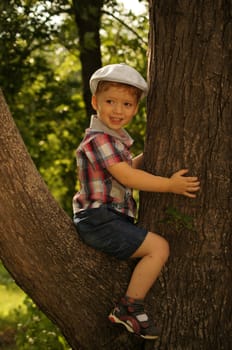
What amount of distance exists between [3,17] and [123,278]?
402 cm

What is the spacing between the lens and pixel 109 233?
3.83 m

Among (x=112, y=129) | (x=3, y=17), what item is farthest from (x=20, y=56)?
(x=112, y=129)

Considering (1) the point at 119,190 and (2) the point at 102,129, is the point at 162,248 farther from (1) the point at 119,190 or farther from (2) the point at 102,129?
(2) the point at 102,129

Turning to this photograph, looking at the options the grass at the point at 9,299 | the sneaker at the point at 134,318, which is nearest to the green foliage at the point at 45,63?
the grass at the point at 9,299

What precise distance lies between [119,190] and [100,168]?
16 centimetres

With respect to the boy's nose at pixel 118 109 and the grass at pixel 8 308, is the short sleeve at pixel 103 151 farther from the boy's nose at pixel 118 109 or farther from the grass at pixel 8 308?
the grass at pixel 8 308

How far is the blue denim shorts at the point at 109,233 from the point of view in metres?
3.81

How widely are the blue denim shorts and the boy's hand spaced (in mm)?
282

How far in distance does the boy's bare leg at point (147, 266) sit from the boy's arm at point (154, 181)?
A: 0.27m

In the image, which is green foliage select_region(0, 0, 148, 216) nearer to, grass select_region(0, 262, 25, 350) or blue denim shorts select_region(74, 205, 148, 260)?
grass select_region(0, 262, 25, 350)

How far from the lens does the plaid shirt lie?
12.8 feet

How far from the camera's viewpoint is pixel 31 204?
372 centimetres

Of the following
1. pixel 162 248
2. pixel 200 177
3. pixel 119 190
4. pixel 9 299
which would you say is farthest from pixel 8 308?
pixel 200 177

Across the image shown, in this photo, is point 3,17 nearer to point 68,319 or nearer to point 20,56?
point 20,56
